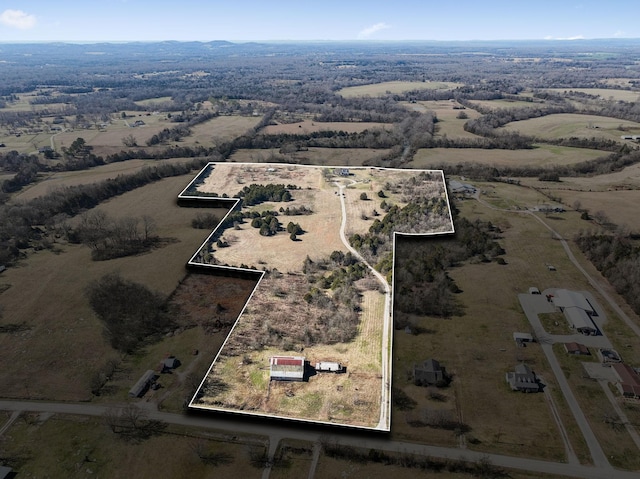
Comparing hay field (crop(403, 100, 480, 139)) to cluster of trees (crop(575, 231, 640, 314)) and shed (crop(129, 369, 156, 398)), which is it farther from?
shed (crop(129, 369, 156, 398))

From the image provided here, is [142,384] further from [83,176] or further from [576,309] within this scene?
[83,176]

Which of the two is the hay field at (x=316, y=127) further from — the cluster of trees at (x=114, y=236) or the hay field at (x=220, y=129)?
the cluster of trees at (x=114, y=236)

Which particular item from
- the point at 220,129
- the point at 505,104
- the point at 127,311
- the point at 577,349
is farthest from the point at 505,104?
the point at 127,311

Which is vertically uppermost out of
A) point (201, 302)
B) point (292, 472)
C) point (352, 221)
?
point (352, 221)

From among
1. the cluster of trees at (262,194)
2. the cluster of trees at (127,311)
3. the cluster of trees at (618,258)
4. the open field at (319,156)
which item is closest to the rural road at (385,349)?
the cluster of trees at (262,194)

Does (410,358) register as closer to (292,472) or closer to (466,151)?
(292,472)

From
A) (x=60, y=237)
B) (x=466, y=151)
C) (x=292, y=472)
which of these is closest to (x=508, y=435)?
(x=292, y=472)
